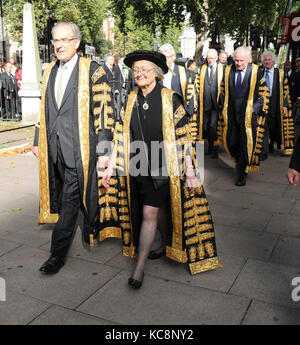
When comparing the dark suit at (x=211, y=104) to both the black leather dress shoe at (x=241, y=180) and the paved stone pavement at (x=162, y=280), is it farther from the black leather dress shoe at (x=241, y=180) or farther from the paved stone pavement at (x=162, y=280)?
the paved stone pavement at (x=162, y=280)

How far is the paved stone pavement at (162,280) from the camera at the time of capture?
115 inches

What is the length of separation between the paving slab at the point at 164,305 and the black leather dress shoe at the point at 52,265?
497 mm

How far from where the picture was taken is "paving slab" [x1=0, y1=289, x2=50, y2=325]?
2.87 meters

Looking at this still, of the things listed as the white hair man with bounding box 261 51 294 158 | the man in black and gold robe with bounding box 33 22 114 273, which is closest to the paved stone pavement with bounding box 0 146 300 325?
the man in black and gold robe with bounding box 33 22 114 273

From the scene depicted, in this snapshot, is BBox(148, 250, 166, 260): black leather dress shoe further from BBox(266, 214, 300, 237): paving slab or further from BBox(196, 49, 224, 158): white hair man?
BBox(196, 49, 224, 158): white hair man

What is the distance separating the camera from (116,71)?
490 inches

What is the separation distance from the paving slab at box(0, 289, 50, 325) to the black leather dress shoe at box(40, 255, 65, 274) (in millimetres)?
371

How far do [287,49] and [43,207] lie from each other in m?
16.3

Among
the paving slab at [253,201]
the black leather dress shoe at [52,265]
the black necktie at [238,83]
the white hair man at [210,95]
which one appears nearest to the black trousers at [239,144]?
the black necktie at [238,83]

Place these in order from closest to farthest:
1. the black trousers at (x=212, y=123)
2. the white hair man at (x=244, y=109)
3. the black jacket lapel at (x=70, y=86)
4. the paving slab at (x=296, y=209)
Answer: the black jacket lapel at (x=70, y=86)
the paving slab at (x=296, y=209)
the white hair man at (x=244, y=109)
the black trousers at (x=212, y=123)

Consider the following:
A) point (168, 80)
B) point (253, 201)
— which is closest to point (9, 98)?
point (168, 80)
